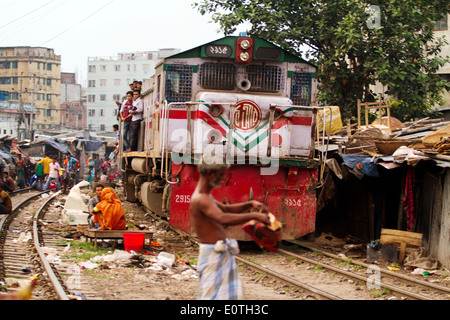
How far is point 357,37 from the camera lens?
16.7 metres

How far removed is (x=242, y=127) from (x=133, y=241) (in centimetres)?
276

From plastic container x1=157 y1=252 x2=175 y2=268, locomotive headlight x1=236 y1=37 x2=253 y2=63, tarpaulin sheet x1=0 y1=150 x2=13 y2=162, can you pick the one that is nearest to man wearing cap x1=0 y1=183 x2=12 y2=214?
plastic container x1=157 y1=252 x2=175 y2=268

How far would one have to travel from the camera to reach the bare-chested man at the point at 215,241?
15.5ft

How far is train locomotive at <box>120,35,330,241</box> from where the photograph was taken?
410 inches

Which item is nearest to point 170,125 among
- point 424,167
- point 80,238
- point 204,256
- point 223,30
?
point 80,238

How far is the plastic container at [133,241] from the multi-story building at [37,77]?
2895 inches

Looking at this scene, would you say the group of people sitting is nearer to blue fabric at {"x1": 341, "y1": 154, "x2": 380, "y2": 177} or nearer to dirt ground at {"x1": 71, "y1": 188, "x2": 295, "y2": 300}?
dirt ground at {"x1": 71, "y1": 188, "x2": 295, "y2": 300}

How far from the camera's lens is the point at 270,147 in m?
10.3

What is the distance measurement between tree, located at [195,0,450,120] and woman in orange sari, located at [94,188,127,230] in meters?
9.08

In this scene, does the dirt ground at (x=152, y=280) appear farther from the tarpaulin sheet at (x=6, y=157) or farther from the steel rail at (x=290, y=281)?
the tarpaulin sheet at (x=6, y=157)

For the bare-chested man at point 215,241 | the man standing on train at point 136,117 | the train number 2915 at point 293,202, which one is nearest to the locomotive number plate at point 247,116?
the train number 2915 at point 293,202

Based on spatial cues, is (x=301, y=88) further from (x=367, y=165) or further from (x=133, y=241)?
(x=133, y=241)

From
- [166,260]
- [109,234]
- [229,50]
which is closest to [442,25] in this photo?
[229,50]

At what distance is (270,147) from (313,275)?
2394mm
